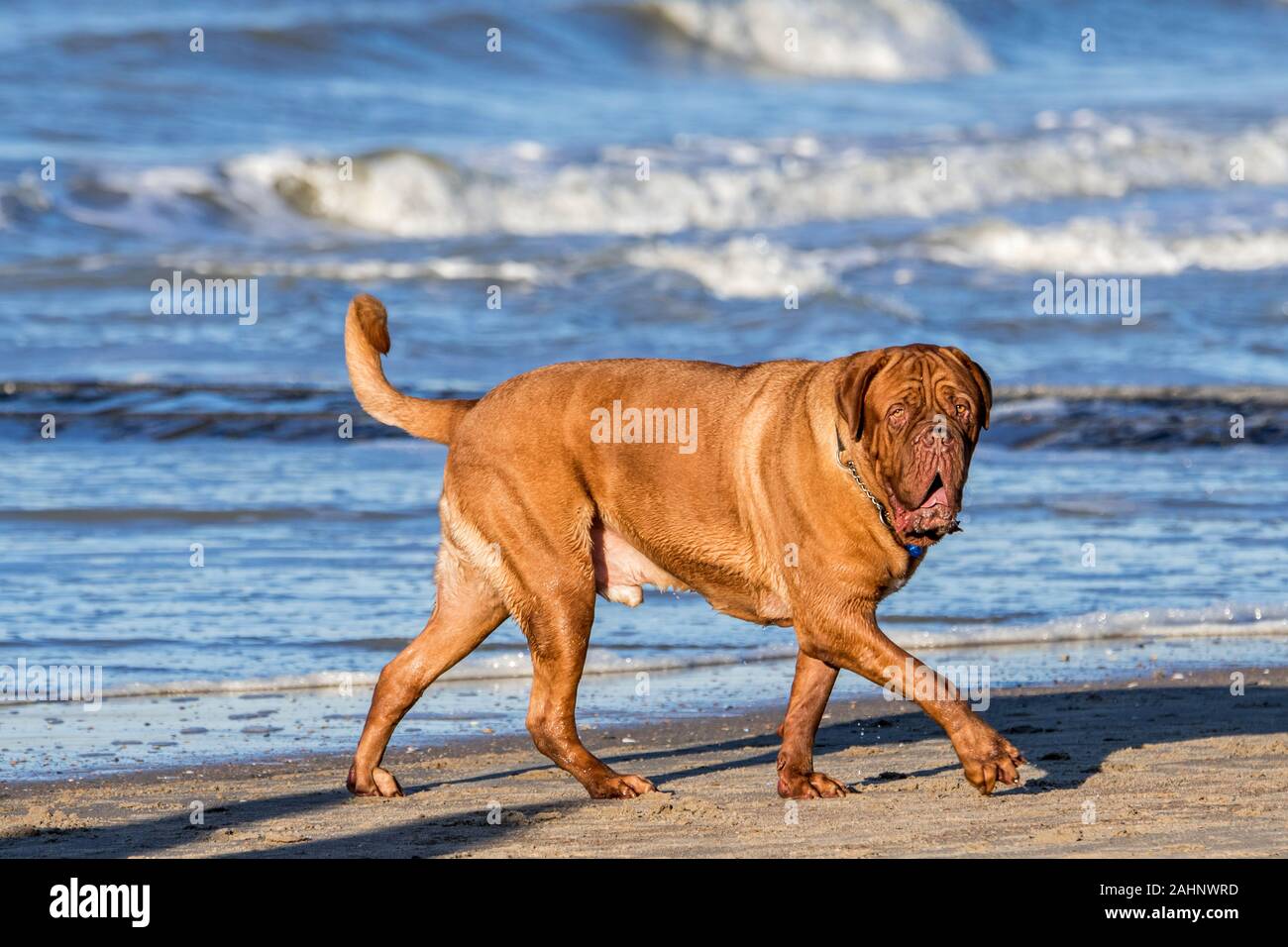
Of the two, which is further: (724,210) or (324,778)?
(724,210)

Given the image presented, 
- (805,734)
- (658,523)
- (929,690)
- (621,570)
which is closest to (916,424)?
(929,690)

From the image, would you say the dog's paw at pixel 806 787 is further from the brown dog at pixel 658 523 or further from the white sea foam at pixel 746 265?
the white sea foam at pixel 746 265

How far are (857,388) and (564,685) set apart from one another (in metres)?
1.41

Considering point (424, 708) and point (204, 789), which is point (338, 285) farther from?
point (204, 789)

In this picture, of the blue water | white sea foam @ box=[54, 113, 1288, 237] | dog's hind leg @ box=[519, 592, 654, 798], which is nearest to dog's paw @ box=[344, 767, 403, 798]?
dog's hind leg @ box=[519, 592, 654, 798]

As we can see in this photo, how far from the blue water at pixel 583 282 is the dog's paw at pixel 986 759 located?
2280mm

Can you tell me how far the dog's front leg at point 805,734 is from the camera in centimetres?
600

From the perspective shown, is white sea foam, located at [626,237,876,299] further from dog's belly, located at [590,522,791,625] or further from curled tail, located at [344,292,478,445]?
dog's belly, located at [590,522,791,625]

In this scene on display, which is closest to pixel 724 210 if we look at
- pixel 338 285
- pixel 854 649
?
pixel 338 285

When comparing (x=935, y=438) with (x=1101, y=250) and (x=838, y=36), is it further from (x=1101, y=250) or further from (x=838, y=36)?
(x=838, y=36)

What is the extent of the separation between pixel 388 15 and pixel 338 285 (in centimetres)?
1760

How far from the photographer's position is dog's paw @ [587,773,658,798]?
6.05 meters

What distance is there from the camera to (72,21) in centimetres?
3384

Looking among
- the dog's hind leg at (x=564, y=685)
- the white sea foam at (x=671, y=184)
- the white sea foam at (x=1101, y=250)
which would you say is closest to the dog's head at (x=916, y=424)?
the dog's hind leg at (x=564, y=685)
